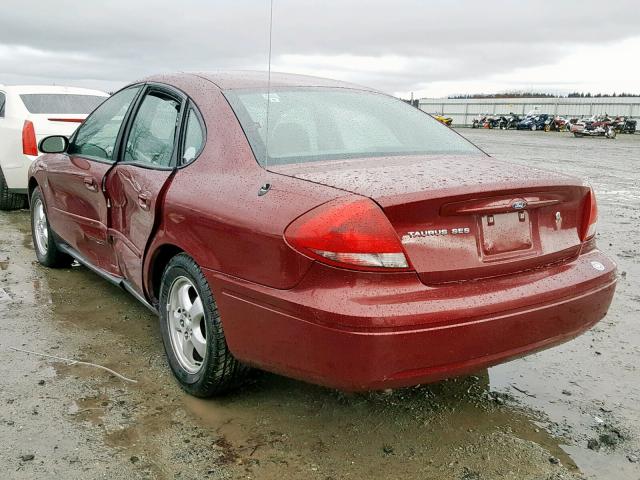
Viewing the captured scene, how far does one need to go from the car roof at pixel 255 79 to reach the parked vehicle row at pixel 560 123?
120 ft

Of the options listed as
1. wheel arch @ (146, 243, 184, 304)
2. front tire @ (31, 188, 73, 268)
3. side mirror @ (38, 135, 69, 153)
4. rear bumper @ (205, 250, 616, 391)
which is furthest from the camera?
front tire @ (31, 188, 73, 268)

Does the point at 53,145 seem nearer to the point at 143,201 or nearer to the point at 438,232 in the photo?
the point at 143,201

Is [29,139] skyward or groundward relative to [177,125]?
groundward

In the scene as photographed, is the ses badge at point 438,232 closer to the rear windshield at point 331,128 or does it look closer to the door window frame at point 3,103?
the rear windshield at point 331,128

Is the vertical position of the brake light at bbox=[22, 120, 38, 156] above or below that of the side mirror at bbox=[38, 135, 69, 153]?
below

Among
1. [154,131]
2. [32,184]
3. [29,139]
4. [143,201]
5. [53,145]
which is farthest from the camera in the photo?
[29,139]

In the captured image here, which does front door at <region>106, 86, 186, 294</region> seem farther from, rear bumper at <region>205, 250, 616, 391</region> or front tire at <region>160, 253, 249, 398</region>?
rear bumper at <region>205, 250, 616, 391</region>

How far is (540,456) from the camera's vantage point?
9.22 ft

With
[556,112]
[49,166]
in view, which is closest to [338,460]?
[49,166]

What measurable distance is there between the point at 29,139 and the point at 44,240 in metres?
2.55

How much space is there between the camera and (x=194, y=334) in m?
3.22

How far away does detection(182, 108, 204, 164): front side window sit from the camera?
3265mm

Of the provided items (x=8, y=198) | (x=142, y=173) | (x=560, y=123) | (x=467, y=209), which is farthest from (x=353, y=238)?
(x=560, y=123)

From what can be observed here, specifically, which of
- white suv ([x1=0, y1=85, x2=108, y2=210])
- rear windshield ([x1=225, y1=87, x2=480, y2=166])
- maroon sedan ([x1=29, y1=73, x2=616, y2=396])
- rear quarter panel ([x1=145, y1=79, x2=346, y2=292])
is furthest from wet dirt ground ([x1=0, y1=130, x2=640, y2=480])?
white suv ([x1=0, y1=85, x2=108, y2=210])
